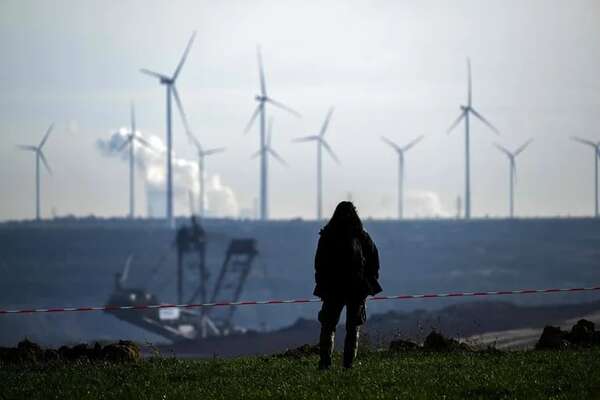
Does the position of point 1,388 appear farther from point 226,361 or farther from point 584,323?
point 584,323

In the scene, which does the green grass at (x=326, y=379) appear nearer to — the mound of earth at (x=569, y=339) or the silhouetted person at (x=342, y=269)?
the silhouetted person at (x=342, y=269)

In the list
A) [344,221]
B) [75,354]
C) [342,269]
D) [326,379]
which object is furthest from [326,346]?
[75,354]

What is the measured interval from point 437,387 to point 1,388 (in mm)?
6501

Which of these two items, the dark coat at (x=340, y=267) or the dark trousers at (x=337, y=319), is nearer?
the dark coat at (x=340, y=267)

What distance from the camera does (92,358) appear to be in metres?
24.6

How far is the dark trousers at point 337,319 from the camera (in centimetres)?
2072

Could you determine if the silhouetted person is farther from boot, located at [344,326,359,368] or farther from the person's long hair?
boot, located at [344,326,359,368]

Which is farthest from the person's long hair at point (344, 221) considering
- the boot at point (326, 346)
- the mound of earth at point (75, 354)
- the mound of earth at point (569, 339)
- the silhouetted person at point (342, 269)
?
the mound of earth at point (569, 339)

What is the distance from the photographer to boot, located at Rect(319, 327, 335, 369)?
20844 millimetres

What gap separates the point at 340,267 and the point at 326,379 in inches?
76.7

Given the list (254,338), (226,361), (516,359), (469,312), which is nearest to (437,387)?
(516,359)

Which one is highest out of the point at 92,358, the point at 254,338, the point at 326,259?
the point at 326,259

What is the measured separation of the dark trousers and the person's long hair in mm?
1082

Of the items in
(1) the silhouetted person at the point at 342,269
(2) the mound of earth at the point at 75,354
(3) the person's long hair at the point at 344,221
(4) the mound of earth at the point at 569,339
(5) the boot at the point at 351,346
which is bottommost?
(2) the mound of earth at the point at 75,354
